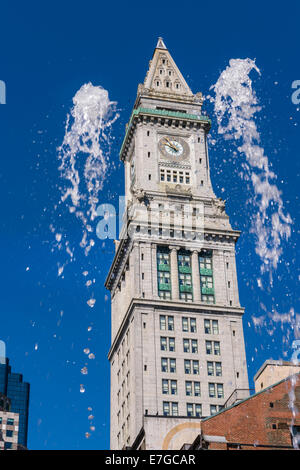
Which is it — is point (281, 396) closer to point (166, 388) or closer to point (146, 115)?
point (166, 388)

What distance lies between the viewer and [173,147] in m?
154

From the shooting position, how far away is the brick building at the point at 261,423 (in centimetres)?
5547

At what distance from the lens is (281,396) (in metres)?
58.0

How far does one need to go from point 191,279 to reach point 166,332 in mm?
11164

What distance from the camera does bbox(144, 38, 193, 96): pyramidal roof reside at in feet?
534

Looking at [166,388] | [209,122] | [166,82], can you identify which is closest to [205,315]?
→ [166,388]

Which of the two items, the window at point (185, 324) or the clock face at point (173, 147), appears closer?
the window at point (185, 324)

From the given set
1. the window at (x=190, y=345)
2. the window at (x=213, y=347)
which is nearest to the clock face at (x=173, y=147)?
the window at (x=190, y=345)

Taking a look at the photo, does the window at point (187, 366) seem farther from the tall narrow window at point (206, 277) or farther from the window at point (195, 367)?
the tall narrow window at point (206, 277)

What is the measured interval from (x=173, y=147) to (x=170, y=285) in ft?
97.6

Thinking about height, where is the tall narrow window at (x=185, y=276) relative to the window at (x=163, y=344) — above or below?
above

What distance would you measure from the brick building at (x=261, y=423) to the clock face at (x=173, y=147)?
98.3 metres

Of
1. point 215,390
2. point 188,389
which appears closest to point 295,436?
point 188,389

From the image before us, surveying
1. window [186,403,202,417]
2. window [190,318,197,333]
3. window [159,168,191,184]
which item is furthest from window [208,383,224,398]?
window [159,168,191,184]
